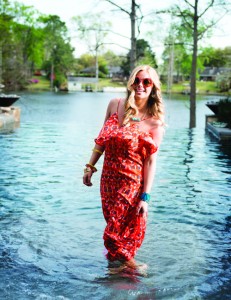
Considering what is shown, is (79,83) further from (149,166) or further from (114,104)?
(149,166)

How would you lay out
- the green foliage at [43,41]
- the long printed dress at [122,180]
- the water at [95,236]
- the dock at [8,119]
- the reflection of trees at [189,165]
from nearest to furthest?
the long printed dress at [122,180] → the water at [95,236] → the reflection of trees at [189,165] → the dock at [8,119] → the green foliage at [43,41]

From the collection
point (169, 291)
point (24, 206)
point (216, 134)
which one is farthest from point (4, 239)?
point (216, 134)

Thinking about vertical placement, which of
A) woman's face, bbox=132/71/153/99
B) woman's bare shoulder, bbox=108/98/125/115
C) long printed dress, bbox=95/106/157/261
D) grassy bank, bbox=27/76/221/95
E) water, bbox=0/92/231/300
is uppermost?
woman's face, bbox=132/71/153/99

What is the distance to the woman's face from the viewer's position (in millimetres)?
4428

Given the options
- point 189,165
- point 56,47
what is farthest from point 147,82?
point 56,47

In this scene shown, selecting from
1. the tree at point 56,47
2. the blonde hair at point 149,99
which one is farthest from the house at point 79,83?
the blonde hair at point 149,99

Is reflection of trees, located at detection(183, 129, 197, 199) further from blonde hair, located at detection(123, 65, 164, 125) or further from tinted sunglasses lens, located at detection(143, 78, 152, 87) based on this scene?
tinted sunglasses lens, located at detection(143, 78, 152, 87)

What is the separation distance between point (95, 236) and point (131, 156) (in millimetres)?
2029

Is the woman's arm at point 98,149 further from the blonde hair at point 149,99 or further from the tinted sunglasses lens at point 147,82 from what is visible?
the tinted sunglasses lens at point 147,82

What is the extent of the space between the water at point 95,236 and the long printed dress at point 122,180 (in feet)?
1.39

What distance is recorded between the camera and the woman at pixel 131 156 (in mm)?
4430

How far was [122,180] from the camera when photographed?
4465 mm

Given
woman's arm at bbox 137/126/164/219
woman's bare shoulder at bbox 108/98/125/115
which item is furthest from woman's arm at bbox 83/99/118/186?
woman's arm at bbox 137/126/164/219

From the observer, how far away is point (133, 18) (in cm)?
2112
